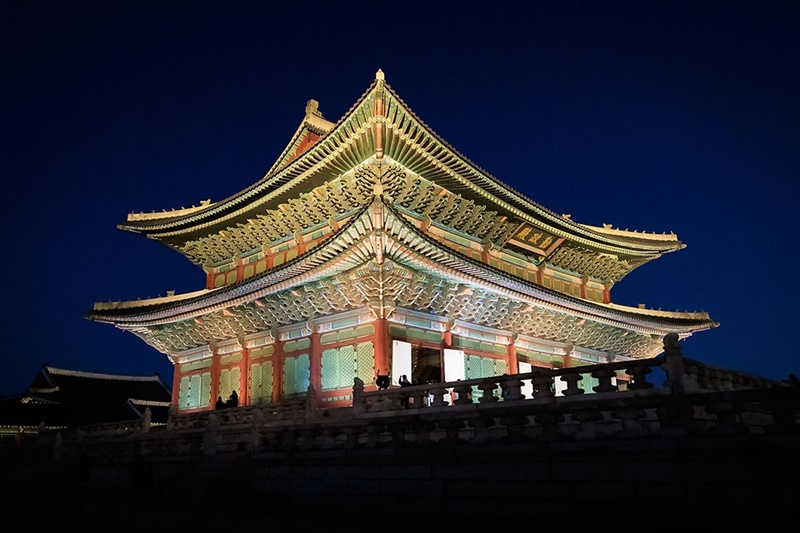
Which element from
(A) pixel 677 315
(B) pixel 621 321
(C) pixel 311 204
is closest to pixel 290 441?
(C) pixel 311 204

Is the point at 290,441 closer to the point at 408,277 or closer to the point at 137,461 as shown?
the point at 137,461

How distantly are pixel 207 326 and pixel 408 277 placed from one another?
947 centimetres

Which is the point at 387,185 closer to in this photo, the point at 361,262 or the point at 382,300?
the point at 361,262

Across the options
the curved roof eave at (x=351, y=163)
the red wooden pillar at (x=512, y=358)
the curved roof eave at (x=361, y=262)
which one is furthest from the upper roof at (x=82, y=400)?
the red wooden pillar at (x=512, y=358)

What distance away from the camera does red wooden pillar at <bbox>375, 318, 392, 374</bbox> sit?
1872 centimetres

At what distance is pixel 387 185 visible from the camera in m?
21.1

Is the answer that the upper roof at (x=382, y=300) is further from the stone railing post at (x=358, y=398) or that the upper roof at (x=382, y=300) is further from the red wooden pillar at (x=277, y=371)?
the stone railing post at (x=358, y=398)

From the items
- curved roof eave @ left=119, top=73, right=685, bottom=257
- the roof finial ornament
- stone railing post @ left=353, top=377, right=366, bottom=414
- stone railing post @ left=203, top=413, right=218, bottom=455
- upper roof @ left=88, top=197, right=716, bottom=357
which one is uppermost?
the roof finial ornament

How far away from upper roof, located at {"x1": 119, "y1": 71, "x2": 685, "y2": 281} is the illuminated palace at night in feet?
0.23

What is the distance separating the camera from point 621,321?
83.1ft

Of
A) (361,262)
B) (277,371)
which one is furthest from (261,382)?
(361,262)

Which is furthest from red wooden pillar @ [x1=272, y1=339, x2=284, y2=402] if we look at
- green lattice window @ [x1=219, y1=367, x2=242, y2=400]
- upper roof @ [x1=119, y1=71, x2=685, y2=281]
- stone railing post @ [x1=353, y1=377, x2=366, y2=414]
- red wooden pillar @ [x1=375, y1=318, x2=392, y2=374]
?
stone railing post @ [x1=353, y1=377, x2=366, y2=414]

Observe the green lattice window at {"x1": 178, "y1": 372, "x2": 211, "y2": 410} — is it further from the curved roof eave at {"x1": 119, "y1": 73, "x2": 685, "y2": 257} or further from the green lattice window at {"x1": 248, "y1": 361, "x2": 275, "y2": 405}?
the curved roof eave at {"x1": 119, "y1": 73, "x2": 685, "y2": 257}

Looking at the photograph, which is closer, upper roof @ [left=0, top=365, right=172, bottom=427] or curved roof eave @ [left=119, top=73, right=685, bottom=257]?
curved roof eave @ [left=119, top=73, right=685, bottom=257]
